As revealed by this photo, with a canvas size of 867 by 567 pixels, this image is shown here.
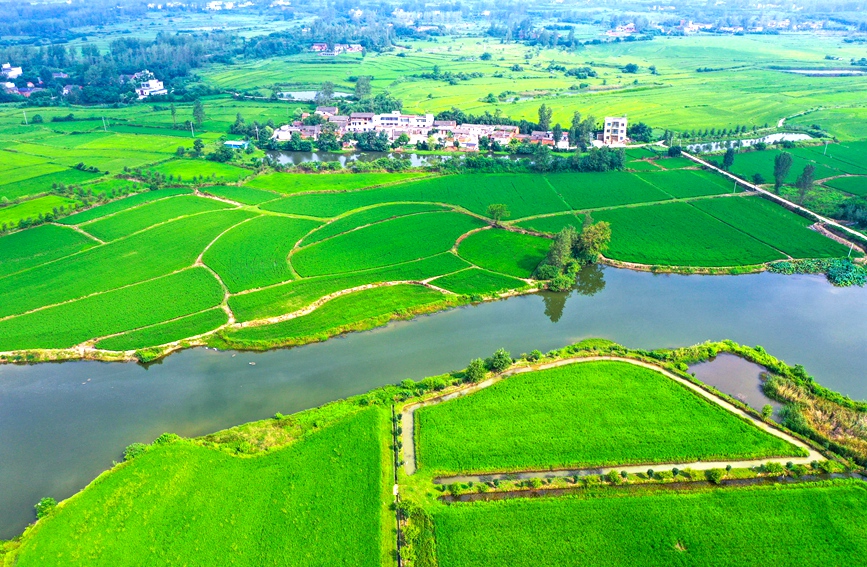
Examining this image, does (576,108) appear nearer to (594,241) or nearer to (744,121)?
(744,121)

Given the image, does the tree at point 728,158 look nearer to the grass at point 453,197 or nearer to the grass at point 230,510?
the grass at point 453,197


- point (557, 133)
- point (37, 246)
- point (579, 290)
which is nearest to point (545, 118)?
point (557, 133)

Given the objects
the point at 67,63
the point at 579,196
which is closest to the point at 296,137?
the point at 579,196

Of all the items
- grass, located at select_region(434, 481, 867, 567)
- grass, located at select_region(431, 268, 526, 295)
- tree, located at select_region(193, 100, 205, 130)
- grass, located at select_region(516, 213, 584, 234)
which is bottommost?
grass, located at select_region(434, 481, 867, 567)

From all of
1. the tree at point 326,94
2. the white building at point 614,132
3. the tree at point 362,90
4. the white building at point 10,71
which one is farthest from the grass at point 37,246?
the white building at point 10,71

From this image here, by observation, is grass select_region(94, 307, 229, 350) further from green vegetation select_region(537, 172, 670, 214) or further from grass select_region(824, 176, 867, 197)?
grass select_region(824, 176, 867, 197)

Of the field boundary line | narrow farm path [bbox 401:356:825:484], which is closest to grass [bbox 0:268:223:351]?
the field boundary line
